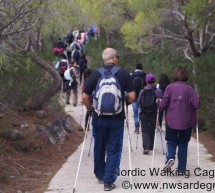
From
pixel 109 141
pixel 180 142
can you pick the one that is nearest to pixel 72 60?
pixel 180 142

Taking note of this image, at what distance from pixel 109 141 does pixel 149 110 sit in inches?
143

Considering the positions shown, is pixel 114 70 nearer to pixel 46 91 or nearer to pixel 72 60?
pixel 46 91

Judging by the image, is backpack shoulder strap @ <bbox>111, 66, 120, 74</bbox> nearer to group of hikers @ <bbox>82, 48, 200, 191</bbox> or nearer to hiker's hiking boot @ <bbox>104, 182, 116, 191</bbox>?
group of hikers @ <bbox>82, 48, 200, 191</bbox>

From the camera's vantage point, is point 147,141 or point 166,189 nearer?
point 166,189

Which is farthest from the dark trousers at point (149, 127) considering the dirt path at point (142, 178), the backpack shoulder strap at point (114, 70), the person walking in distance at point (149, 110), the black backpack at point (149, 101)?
the backpack shoulder strap at point (114, 70)

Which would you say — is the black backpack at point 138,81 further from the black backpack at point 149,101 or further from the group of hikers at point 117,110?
the group of hikers at point 117,110

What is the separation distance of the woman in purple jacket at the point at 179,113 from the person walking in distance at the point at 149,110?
92.9 inches

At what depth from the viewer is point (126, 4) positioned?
23672 mm

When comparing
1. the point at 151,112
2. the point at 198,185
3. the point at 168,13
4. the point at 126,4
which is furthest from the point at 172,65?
the point at 198,185

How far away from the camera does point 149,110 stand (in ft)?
37.4

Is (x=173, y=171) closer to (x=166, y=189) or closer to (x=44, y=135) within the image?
(x=166, y=189)

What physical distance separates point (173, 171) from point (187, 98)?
134 cm

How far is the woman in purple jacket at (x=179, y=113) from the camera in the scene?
8703mm

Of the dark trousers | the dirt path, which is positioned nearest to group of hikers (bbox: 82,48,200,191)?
the dirt path
